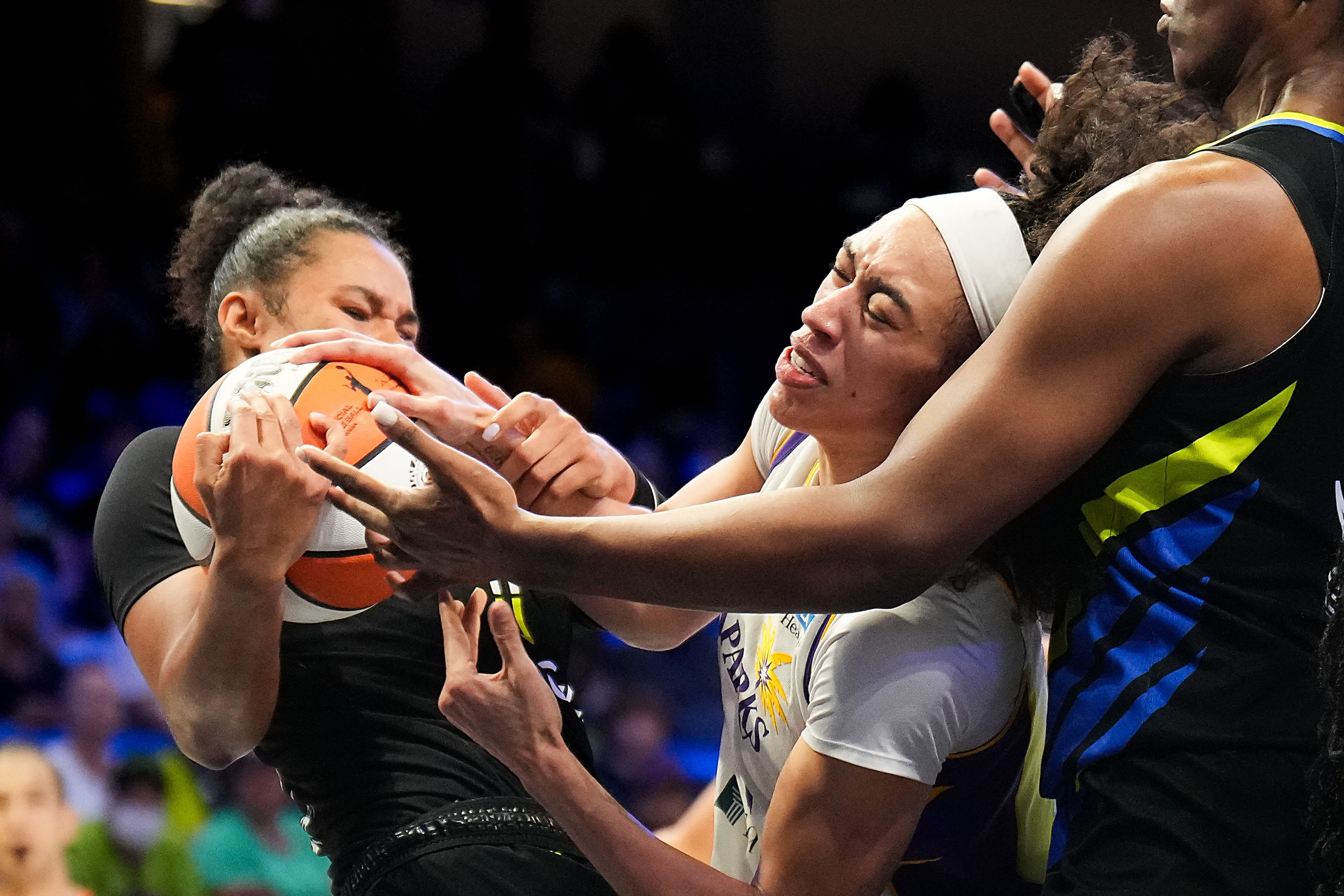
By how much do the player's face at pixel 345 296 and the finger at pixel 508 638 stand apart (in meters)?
0.65

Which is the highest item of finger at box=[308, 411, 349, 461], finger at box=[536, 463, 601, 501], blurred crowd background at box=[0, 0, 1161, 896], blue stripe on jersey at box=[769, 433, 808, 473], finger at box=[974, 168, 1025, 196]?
finger at box=[974, 168, 1025, 196]

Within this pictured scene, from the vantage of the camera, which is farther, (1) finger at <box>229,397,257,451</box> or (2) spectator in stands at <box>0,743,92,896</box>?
(2) spectator in stands at <box>0,743,92,896</box>

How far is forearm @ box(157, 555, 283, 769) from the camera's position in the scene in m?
1.79

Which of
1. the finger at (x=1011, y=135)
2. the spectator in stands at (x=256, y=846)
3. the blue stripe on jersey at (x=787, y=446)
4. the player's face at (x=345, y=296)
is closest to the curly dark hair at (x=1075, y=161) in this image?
the finger at (x=1011, y=135)

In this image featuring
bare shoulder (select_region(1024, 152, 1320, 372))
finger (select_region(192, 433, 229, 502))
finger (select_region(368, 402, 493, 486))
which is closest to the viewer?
bare shoulder (select_region(1024, 152, 1320, 372))

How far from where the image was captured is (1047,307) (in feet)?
4.39

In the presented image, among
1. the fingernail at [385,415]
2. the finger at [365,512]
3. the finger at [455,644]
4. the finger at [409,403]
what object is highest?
the fingernail at [385,415]

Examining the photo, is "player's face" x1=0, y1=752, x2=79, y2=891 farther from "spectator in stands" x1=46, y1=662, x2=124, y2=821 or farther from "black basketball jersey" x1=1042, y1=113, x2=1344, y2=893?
"black basketball jersey" x1=1042, y1=113, x2=1344, y2=893

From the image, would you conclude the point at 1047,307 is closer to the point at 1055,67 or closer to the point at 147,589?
the point at 147,589

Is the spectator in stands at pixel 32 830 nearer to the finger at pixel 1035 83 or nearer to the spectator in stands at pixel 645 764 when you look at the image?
the spectator in stands at pixel 645 764

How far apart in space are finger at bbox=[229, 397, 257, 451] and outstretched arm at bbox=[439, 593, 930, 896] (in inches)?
13.7

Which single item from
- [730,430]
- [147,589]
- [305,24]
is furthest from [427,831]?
[305,24]

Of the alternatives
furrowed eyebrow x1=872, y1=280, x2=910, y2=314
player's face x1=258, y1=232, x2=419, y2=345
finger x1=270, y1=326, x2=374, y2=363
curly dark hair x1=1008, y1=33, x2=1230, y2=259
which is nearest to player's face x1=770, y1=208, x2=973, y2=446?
furrowed eyebrow x1=872, y1=280, x2=910, y2=314

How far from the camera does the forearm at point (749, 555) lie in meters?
1.37
